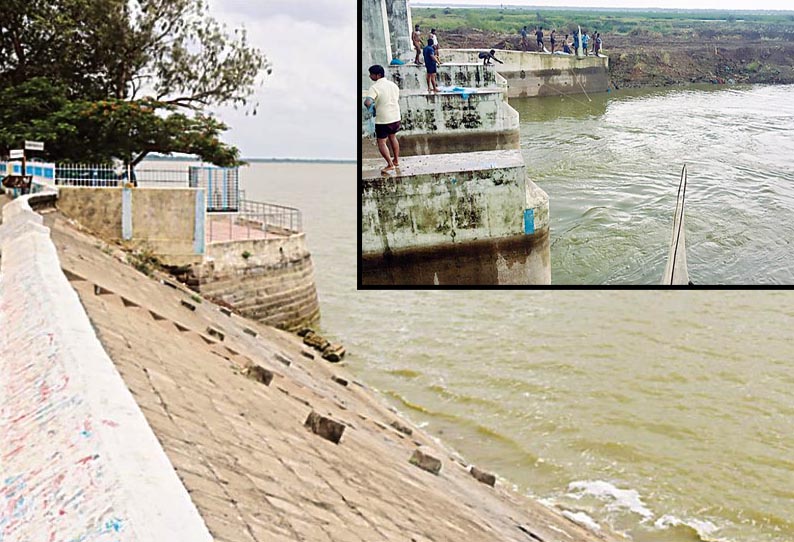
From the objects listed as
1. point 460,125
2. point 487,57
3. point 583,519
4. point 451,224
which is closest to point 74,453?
point 451,224

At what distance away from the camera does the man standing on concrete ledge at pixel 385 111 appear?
23.4 feet

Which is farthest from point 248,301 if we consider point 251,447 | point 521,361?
point 251,447

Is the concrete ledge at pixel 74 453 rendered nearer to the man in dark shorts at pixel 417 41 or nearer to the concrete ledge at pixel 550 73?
the man in dark shorts at pixel 417 41

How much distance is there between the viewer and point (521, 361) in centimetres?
1605

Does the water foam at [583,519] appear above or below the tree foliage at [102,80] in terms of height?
below

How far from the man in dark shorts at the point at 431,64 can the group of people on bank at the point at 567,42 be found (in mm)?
920

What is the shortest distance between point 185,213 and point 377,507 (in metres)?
12.5

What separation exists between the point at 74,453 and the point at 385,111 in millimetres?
5918

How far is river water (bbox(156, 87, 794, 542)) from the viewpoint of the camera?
7.35m

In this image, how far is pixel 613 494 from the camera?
9.55 meters

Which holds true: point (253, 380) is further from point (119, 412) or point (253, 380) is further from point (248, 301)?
point (248, 301)

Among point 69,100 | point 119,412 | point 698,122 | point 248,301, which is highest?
point 69,100

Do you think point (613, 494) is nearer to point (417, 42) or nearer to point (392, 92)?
point (392, 92)

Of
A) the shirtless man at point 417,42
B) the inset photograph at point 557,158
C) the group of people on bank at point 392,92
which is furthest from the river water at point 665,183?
the shirtless man at point 417,42
